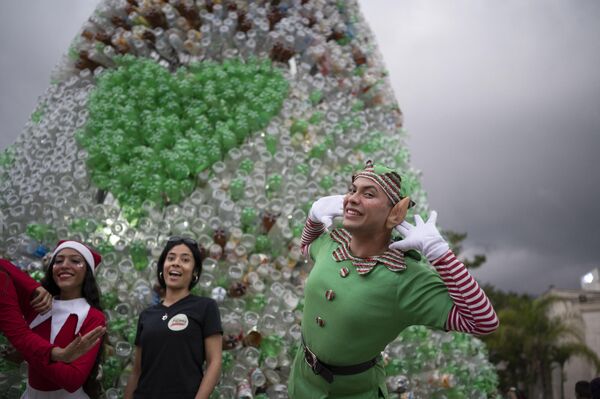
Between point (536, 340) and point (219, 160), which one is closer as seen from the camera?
point (219, 160)

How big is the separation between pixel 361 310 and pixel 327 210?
0.52m

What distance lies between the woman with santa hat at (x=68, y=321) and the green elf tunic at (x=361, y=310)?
0.92 m

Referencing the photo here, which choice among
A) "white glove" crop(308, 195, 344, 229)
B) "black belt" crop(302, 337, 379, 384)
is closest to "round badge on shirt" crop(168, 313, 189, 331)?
"black belt" crop(302, 337, 379, 384)

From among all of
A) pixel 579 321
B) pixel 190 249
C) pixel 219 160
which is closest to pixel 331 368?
pixel 190 249

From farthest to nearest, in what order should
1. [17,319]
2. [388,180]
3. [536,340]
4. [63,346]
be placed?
[536,340] < [63,346] < [17,319] < [388,180]

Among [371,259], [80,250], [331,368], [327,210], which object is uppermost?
[327,210]

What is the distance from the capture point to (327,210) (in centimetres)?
223

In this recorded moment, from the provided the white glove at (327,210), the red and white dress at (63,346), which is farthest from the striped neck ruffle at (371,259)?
the red and white dress at (63,346)

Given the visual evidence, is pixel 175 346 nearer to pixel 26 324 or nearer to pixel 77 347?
pixel 77 347

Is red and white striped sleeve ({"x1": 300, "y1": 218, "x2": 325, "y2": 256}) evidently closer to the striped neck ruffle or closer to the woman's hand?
the striped neck ruffle

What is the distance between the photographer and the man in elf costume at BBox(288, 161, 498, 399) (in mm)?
1760

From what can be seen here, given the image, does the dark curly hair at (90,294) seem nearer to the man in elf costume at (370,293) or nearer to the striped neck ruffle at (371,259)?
the man in elf costume at (370,293)

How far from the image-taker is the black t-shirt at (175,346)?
2.16m

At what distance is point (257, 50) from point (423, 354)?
2.63 metres
